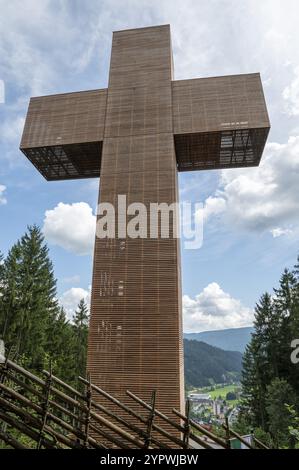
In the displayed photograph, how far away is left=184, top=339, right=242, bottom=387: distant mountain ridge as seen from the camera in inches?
3573

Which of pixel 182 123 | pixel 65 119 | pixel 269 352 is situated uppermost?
pixel 65 119

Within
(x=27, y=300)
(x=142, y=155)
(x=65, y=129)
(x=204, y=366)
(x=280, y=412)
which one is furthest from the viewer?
(x=204, y=366)

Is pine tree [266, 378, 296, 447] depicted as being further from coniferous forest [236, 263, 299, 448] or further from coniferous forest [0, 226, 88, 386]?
coniferous forest [0, 226, 88, 386]

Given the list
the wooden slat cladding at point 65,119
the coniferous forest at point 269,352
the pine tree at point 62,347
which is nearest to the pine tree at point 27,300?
the pine tree at point 62,347

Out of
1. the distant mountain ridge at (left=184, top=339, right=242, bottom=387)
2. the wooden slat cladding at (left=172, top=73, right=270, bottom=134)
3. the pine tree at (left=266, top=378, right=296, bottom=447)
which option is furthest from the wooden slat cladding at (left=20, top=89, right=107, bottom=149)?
the distant mountain ridge at (left=184, top=339, right=242, bottom=387)

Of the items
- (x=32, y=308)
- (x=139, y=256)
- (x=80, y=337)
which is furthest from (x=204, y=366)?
(x=139, y=256)

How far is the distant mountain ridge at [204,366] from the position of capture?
3573 inches

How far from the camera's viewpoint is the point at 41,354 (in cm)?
1484

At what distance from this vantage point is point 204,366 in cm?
10288

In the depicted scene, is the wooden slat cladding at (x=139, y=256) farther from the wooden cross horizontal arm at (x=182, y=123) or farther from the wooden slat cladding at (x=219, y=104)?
the wooden slat cladding at (x=219, y=104)

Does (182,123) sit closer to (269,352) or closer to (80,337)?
(269,352)

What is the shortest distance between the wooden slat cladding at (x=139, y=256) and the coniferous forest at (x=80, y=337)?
534 centimetres

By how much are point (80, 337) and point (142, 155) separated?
17.3 metres
